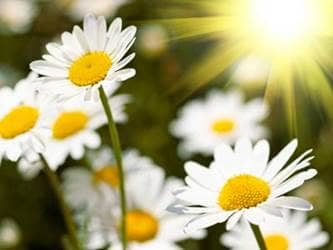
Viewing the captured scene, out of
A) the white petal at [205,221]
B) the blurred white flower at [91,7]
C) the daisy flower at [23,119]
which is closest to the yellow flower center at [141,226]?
the daisy flower at [23,119]

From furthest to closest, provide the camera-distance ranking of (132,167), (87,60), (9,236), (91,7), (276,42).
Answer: (91,7), (276,42), (9,236), (132,167), (87,60)

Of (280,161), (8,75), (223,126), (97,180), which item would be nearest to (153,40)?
(8,75)

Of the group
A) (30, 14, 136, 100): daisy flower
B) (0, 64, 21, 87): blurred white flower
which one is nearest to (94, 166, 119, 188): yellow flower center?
(30, 14, 136, 100): daisy flower

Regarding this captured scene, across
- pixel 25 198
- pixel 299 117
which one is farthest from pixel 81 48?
pixel 299 117

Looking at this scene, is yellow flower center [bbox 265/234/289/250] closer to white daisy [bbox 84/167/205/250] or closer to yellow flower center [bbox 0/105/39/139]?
white daisy [bbox 84/167/205/250]

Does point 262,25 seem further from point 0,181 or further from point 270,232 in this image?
point 270,232

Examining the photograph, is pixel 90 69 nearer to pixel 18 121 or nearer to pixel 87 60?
pixel 87 60
